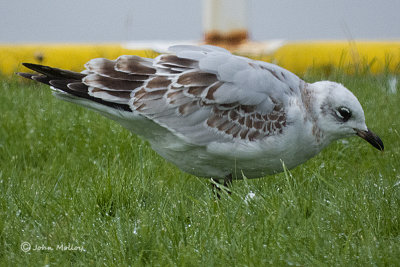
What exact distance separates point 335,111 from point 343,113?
0.06 metres

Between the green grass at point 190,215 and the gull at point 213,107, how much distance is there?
0.21 m

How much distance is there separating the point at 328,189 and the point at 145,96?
1.25 metres

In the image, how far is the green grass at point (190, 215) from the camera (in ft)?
9.03

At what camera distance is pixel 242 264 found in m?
2.62

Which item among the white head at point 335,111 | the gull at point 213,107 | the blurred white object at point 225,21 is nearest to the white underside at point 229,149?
the gull at point 213,107

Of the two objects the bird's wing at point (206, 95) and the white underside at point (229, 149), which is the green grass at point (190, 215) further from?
the bird's wing at point (206, 95)

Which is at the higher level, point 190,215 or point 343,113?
point 343,113

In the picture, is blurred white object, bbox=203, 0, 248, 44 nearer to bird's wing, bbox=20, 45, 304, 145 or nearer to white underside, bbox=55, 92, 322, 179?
bird's wing, bbox=20, 45, 304, 145

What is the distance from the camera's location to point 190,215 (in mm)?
3211

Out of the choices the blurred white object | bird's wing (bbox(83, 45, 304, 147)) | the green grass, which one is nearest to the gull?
bird's wing (bbox(83, 45, 304, 147))

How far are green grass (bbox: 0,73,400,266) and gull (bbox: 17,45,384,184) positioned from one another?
0.21 meters

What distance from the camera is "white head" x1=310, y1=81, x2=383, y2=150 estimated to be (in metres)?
3.82

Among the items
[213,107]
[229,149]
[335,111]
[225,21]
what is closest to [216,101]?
[213,107]

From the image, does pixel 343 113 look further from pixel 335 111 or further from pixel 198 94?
pixel 198 94
